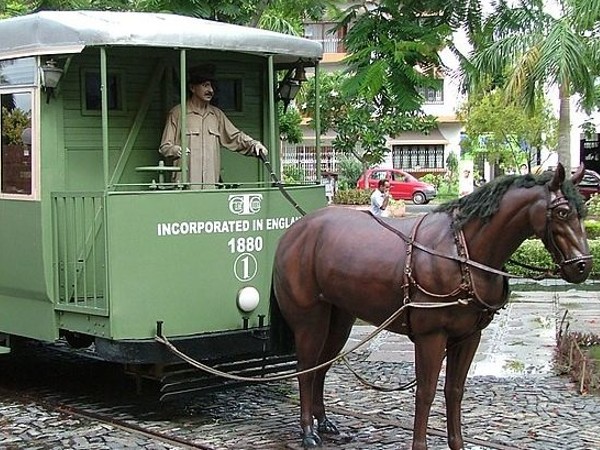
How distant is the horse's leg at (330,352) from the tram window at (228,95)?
112 inches

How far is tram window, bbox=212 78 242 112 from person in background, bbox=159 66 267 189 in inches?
19.9

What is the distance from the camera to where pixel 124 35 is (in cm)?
718

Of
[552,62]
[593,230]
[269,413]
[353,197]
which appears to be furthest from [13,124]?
[353,197]

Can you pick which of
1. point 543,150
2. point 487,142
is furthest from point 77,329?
point 543,150

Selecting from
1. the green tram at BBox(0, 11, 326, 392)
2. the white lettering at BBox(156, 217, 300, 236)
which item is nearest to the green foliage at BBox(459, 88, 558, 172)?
the green tram at BBox(0, 11, 326, 392)

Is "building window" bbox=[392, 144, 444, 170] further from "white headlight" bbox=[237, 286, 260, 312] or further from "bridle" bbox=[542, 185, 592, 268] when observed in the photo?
"bridle" bbox=[542, 185, 592, 268]

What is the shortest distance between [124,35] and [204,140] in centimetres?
146

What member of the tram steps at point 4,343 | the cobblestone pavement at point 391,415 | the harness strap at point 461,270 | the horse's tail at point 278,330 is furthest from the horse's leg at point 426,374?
the tram steps at point 4,343

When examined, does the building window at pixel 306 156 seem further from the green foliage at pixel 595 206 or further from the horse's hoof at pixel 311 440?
the horse's hoof at pixel 311 440

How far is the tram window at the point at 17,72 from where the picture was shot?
7.85 m

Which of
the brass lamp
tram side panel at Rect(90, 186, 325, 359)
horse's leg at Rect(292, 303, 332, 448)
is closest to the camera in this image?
horse's leg at Rect(292, 303, 332, 448)

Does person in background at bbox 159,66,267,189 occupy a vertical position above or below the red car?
above

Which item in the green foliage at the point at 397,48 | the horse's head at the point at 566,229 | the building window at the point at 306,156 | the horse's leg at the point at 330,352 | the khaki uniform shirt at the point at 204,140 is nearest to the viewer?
the horse's head at the point at 566,229

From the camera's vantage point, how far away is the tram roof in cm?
724
